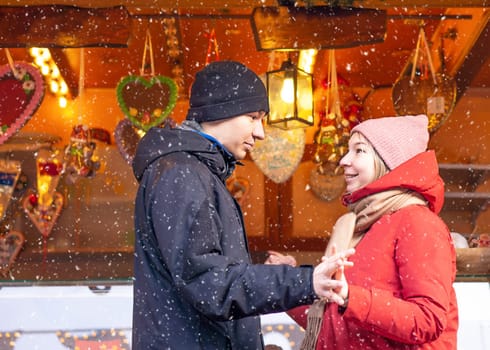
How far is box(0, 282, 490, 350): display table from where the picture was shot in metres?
3.99

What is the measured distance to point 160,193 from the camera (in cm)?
253

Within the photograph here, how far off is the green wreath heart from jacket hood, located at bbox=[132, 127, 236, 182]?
3583 millimetres

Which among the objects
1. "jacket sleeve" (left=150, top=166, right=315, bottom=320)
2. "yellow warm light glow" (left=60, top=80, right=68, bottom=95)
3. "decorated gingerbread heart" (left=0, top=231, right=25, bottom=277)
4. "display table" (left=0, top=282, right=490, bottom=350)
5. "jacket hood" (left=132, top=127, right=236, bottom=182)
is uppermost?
"jacket hood" (left=132, top=127, right=236, bottom=182)

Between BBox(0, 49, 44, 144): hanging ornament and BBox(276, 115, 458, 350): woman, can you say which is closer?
BBox(276, 115, 458, 350): woman

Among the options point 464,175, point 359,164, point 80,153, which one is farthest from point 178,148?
point 464,175

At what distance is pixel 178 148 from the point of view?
262 centimetres

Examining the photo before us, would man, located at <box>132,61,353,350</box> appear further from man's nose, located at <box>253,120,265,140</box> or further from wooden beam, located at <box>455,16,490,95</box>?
wooden beam, located at <box>455,16,490,95</box>

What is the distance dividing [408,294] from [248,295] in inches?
24.3

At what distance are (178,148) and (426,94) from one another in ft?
13.8

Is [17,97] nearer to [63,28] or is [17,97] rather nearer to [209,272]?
[63,28]

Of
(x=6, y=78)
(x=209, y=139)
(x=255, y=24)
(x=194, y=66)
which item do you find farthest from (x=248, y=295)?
(x=194, y=66)

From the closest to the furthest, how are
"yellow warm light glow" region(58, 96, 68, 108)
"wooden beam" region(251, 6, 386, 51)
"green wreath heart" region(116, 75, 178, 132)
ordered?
"wooden beam" region(251, 6, 386, 51) → "green wreath heart" region(116, 75, 178, 132) → "yellow warm light glow" region(58, 96, 68, 108)

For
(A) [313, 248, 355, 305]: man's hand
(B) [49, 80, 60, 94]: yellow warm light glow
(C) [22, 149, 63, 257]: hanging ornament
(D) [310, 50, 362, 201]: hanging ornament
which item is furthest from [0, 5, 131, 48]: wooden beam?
(A) [313, 248, 355, 305]: man's hand

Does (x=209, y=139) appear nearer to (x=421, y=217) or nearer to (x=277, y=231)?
(x=421, y=217)
